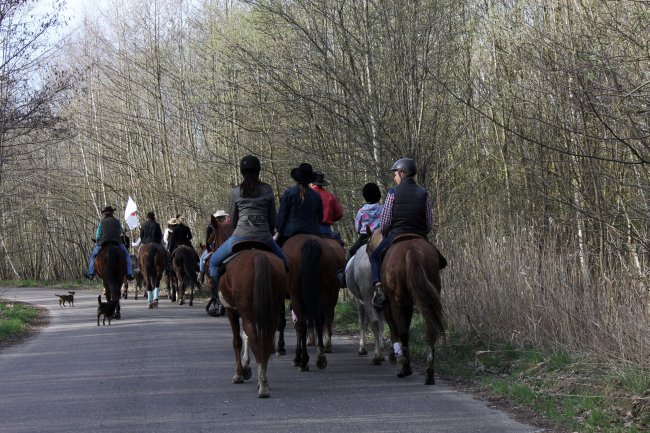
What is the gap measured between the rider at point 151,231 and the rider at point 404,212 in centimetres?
1566

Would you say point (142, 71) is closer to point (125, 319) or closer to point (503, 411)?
point (125, 319)

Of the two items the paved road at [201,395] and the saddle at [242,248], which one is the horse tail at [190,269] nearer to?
the paved road at [201,395]

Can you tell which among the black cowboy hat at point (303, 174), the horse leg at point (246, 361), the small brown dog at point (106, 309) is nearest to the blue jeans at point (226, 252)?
the horse leg at point (246, 361)

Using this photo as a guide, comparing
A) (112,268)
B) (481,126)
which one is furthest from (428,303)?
(112,268)

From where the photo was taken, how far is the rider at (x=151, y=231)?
26.6 metres

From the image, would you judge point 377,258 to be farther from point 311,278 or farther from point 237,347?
point 237,347

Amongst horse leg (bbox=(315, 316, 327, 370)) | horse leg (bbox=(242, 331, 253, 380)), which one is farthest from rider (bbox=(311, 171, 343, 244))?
horse leg (bbox=(242, 331, 253, 380))

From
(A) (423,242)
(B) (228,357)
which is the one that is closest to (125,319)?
(B) (228,357)

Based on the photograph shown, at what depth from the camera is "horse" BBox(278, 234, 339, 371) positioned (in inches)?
481

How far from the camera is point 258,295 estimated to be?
1026 centimetres

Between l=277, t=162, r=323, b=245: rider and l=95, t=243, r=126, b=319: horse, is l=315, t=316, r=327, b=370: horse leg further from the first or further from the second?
l=95, t=243, r=126, b=319: horse

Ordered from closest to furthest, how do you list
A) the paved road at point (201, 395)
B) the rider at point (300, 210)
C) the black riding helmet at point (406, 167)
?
the paved road at point (201, 395), the black riding helmet at point (406, 167), the rider at point (300, 210)

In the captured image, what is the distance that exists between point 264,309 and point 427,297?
181cm

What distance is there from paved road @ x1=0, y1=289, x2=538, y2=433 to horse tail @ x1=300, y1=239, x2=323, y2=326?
2.48 feet
